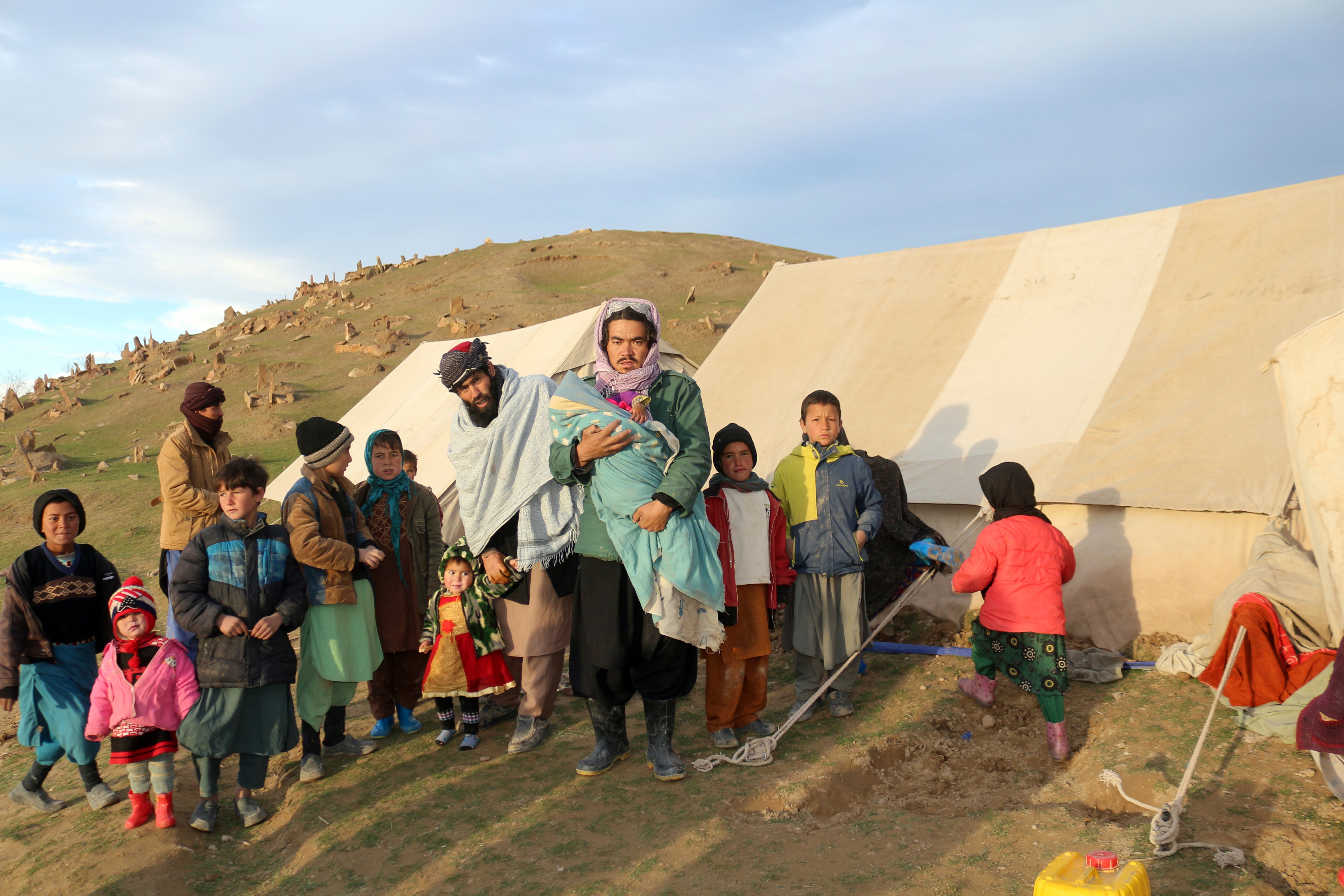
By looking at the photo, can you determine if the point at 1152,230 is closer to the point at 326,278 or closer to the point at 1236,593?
the point at 1236,593

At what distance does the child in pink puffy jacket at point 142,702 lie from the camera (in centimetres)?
283

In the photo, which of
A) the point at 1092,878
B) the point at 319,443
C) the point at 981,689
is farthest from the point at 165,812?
→ the point at 981,689

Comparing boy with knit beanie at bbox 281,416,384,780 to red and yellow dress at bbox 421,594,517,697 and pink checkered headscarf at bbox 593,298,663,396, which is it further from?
pink checkered headscarf at bbox 593,298,663,396

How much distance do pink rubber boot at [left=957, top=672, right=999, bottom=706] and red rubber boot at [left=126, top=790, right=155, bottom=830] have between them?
320 cm

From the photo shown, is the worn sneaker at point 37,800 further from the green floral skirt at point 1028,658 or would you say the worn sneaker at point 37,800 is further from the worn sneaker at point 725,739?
the green floral skirt at point 1028,658

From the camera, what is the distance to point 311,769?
3207mm

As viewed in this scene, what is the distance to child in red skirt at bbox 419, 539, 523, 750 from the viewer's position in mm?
3355

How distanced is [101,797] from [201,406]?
1.57 metres

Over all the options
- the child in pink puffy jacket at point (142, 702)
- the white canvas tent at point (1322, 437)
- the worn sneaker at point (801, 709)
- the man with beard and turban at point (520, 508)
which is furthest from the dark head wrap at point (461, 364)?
the white canvas tent at point (1322, 437)

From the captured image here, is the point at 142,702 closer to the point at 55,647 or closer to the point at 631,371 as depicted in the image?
the point at 55,647

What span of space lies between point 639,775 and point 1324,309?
390 centimetres

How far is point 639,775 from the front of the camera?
2.98 metres

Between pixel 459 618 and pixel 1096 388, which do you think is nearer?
pixel 459 618

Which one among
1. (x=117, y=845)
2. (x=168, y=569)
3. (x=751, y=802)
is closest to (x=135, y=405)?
(x=168, y=569)
